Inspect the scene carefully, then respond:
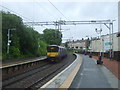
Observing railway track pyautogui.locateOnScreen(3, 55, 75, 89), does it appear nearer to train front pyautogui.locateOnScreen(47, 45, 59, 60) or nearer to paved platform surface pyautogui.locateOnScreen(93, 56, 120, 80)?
paved platform surface pyautogui.locateOnScreen(93, 56, 120, 80)

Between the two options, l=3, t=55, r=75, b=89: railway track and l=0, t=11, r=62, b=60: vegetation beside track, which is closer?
l=3, t=55, r=75, b=89: railway track

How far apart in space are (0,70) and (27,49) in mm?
31061

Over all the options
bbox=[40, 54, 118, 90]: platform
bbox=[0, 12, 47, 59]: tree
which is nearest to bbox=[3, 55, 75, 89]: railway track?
bbox=[40, 54, 118, 90]: platform

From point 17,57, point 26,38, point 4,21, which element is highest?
point 4,21

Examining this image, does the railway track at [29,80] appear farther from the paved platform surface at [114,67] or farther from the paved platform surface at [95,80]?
the paved platform surface at [114,67]

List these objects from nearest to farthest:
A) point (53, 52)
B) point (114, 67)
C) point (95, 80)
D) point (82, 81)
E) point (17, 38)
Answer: point (82, 81)
point (95, 80)
point (114, 67)
point (53, 52)
point (17, 38)

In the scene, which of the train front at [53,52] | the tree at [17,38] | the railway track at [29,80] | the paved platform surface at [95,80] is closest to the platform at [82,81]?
the paved platform surface at [95,80]

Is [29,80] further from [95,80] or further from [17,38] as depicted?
[17,38]

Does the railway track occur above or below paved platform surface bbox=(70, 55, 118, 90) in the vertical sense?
below

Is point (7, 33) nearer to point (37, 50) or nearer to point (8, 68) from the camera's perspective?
point (37, 50)

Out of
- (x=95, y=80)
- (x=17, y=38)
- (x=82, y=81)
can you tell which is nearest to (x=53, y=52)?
(x=17, y=38)

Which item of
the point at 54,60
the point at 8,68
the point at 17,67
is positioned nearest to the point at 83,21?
the point at 54,60

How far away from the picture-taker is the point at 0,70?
1784 centimetres

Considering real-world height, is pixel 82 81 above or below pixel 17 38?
below
